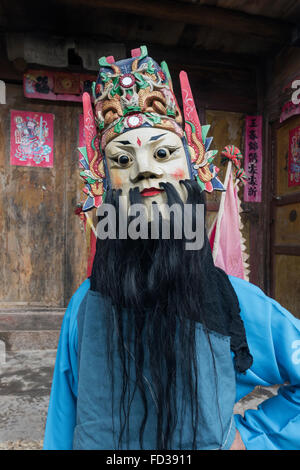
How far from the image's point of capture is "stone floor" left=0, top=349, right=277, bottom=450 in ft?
7.36

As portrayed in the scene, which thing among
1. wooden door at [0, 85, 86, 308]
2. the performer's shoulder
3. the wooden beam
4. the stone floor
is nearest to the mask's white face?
the performer's shoulder

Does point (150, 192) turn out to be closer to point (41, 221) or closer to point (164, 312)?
point (164, 312)

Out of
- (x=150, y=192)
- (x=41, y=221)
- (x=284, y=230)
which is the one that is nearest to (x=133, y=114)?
(x=150, y=192)

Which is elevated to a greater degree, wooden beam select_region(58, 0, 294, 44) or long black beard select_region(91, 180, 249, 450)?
wooden beam select_region(58, 0, 294, 44)

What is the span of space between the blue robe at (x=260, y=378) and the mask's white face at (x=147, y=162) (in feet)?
1.58

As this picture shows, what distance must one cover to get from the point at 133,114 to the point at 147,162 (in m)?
0.27

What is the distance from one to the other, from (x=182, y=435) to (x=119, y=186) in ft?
2.95

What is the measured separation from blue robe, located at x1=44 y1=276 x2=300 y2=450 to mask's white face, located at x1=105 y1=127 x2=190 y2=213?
482 millimetres

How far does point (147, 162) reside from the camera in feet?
3.81

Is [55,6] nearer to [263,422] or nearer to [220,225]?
[220,225]

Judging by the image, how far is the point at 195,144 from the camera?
4.95ft

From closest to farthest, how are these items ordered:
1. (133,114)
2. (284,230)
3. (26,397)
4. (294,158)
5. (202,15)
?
(133,114)
(26,397)
(202,15)
(294,158)
(284,230)

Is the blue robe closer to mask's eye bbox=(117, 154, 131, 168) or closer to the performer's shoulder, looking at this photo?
the performer's shoulder

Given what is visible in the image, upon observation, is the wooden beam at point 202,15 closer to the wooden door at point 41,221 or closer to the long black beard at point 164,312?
the wooden door at point 41,221
